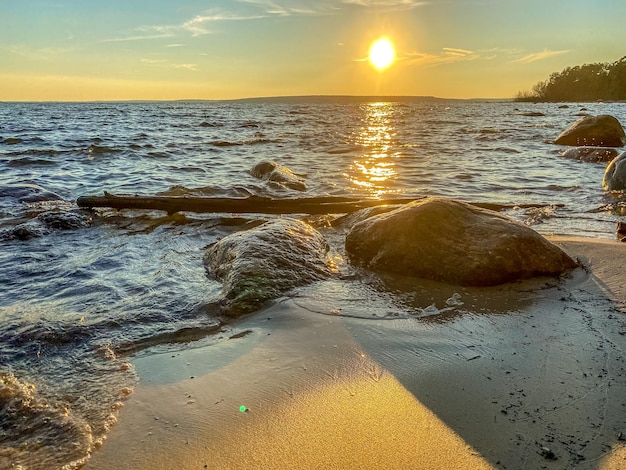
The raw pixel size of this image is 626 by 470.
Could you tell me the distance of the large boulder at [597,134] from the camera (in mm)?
16484

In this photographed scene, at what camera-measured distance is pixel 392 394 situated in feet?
7.86

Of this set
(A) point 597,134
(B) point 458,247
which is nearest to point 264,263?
(B) point 458,247

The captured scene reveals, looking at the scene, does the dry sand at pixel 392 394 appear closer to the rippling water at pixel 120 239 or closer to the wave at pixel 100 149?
the rippling water at pixel 120 239

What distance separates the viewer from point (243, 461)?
1948 mm

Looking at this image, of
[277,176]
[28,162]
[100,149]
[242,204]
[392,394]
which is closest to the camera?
[392,394]

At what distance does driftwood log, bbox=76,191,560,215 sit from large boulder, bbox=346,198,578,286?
208 cm

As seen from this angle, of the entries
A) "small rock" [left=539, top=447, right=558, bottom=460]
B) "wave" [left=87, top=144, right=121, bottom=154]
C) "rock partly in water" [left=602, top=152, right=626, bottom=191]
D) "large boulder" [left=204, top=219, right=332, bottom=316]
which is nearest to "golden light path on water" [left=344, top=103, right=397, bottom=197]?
"rock partly in water" [left=602, top=152, right=626, bottom=191]

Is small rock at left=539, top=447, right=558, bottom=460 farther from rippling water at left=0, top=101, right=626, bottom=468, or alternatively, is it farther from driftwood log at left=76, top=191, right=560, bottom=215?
driftwood log at left=76, top=191, right=560, bottom=215

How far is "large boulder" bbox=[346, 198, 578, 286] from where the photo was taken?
13.5 feet

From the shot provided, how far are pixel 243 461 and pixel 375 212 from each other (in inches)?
171

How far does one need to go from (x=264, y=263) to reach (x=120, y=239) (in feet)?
8.75

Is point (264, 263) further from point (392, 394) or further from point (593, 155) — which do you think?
point (593, 155)

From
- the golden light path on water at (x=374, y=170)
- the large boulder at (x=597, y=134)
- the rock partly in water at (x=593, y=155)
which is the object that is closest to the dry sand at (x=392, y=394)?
the golden light path on water at (x=374, y=170)

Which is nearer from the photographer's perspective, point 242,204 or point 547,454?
point 547,454
